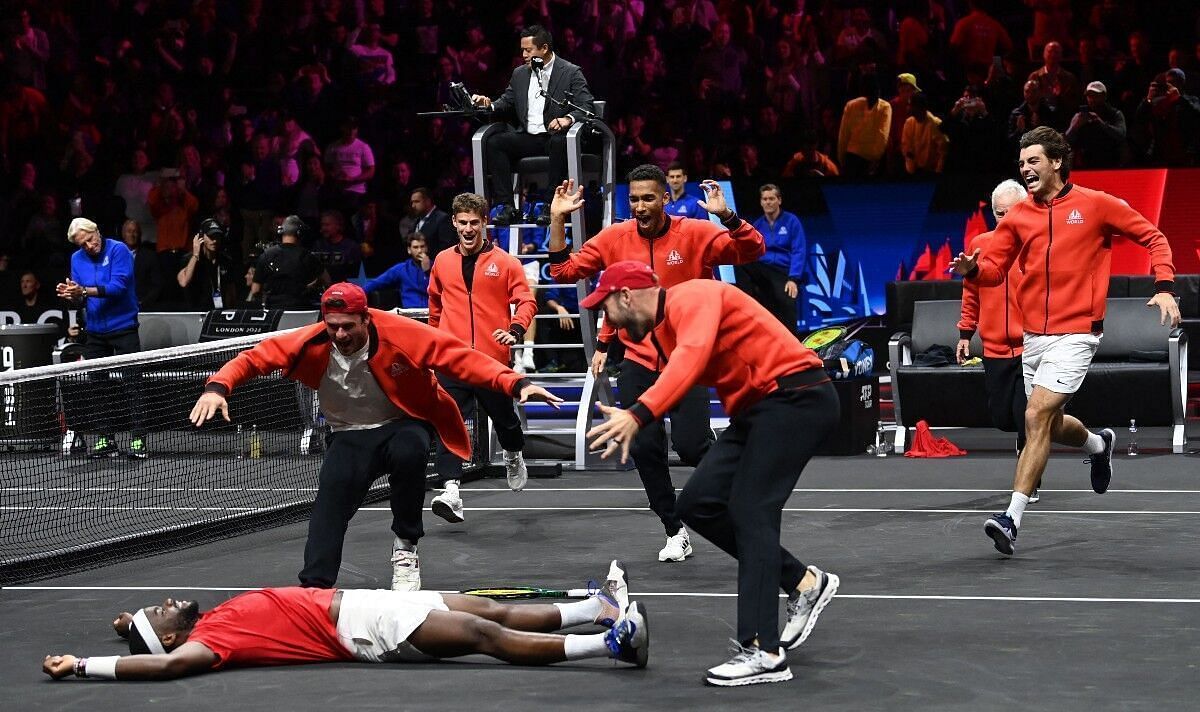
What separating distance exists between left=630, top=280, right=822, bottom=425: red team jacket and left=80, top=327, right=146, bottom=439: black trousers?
9.19m

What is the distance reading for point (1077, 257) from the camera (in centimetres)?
945

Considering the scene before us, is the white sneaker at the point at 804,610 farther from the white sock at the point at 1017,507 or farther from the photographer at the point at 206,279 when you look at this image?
the photographer at the point at 206,279

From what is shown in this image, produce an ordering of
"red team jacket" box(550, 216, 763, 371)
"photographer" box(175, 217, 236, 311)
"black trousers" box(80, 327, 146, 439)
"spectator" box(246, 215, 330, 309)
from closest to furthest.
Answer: "red team jacket" box(550, 216, 763, 371)
"black trousers" box(80, 327, 146, 439)
"spectator" box(246, 215, 330, 309)
"photographer" box(175, 217, 236, 311)

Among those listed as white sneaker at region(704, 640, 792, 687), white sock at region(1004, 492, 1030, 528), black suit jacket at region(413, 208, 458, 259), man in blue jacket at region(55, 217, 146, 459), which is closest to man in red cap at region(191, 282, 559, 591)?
white sneaker at region(704, 640, 792, 687)

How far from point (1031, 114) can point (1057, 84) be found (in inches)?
16.8

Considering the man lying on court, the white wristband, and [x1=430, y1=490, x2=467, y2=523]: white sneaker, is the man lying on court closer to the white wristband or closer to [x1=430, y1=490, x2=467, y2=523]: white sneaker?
the white wristband

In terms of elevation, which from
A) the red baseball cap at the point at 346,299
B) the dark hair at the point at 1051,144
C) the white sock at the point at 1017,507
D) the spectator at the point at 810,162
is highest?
the dark hair at the point at 1051,144

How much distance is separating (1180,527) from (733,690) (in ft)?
15.9

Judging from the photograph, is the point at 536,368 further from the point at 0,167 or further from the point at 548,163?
the point at 0,167

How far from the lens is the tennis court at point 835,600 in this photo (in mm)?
6344

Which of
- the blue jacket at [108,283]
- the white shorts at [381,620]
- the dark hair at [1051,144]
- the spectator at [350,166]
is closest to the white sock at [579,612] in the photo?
the white shorts at [381,620]

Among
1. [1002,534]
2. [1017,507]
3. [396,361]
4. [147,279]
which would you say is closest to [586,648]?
[396,361]

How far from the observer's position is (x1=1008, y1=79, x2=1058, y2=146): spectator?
56.4 feet

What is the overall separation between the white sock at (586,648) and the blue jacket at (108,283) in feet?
32.5
